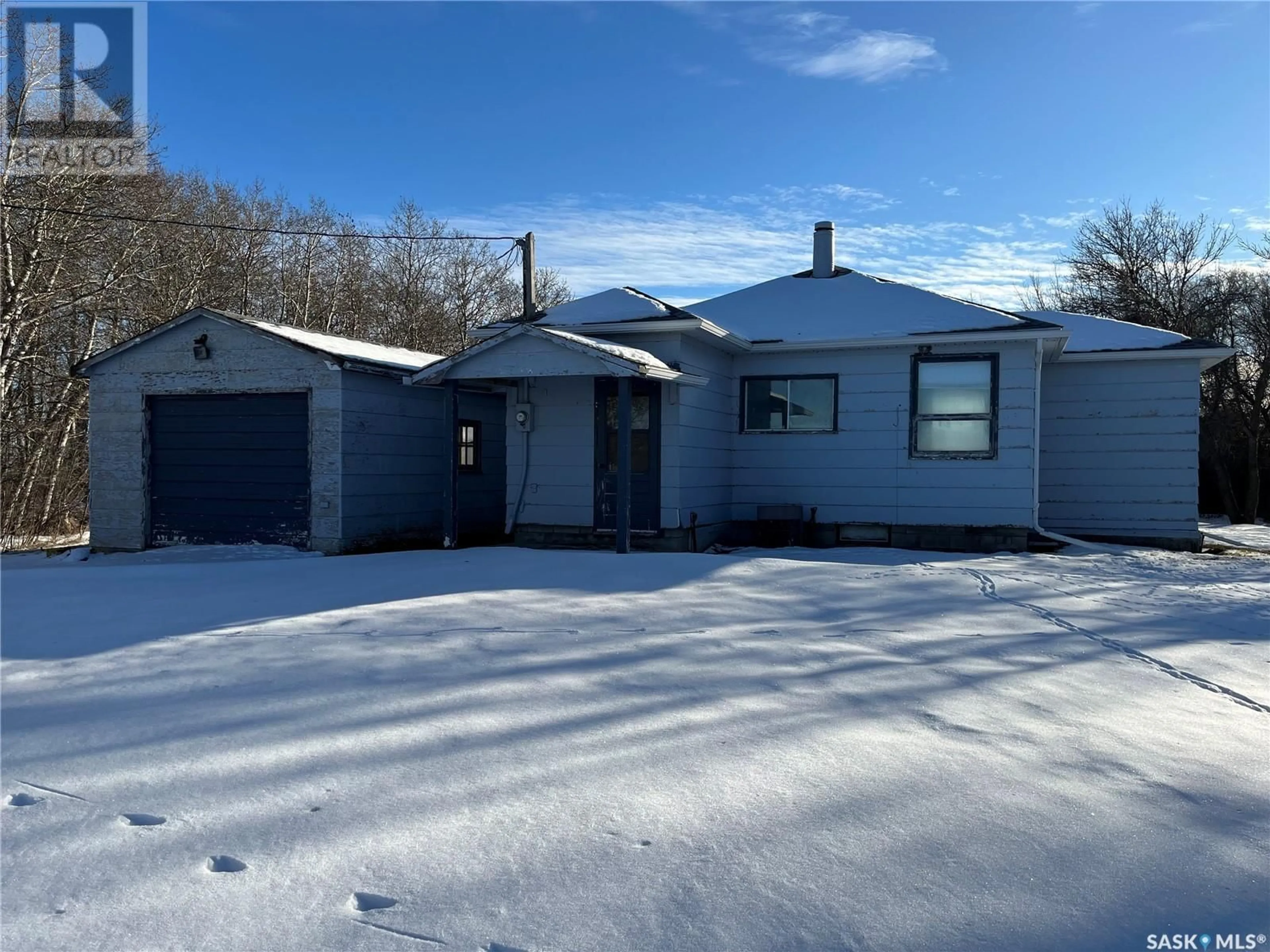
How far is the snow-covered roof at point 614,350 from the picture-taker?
391 inches

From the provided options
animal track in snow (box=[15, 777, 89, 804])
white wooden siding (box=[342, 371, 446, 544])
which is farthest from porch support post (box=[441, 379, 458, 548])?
animal track in snow (box=[15, 777, 89, 804])

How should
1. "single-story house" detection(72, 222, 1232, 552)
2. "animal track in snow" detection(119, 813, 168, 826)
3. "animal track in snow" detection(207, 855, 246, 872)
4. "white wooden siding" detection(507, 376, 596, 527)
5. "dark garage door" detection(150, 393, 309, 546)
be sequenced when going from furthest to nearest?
"dark garage door" detection(150, 393, 309, 546) < "white wooden siding" detection(507, 376, 596, 527) < "single-story house" detection(72, 222, 1232, 552) < "animal track in snow" detection(119, 813, 168, 826) < "animal track in snow" detection(207, 855, 246, 872)

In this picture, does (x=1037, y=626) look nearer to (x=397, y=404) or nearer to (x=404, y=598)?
(x=404, y=598)

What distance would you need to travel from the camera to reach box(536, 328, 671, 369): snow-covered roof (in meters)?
9.92

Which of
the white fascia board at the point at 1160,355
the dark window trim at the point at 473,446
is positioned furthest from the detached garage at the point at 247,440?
the white fascia board at the point at 1160,355

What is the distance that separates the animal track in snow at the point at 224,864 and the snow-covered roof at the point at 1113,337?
485 inches

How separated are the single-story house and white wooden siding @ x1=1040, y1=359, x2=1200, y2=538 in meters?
0.03

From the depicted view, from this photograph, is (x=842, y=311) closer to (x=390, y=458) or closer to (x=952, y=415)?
(x=952, y=415)

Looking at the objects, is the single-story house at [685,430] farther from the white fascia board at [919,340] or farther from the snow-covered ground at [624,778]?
the snow-covered ground at [624,778]

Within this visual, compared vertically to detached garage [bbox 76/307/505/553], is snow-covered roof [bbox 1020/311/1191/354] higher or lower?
higher

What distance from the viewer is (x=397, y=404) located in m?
12.6

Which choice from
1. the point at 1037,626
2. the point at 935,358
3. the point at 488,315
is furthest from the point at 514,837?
the point at 488,315

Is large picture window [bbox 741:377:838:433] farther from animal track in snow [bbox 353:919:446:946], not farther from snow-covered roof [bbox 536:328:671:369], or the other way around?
animal track in snow [bbox 353:919:446:946]

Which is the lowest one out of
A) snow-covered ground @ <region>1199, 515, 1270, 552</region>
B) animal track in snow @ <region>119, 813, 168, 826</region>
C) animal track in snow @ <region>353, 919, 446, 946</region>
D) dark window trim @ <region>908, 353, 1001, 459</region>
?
animal track in snow @ <region>353, 919, 446, 946</region>
